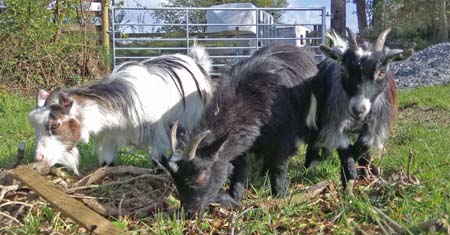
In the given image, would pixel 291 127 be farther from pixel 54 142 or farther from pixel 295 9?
pixel 295 9

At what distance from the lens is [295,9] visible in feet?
51.4

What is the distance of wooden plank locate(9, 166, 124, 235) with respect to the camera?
3.46 meters

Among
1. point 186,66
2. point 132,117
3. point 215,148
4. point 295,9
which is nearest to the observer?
point 215,148

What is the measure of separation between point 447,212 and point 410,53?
4.81ft

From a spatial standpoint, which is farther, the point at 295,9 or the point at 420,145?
the point at 295,9

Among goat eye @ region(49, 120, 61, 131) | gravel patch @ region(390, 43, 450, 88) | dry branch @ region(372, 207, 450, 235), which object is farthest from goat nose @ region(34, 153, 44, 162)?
gravel patch @ region(390, 43, 450, 88)

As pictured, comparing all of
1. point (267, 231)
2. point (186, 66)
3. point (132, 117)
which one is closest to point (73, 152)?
point (132, 117)

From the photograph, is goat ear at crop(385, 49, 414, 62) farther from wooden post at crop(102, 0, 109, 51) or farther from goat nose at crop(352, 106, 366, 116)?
wooden post at crop(102, 0, 109, 51)

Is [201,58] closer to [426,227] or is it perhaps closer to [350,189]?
[350,189]

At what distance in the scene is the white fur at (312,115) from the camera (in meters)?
5.08

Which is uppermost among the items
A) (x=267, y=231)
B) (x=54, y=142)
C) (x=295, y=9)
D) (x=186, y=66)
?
(x=295, y=9)

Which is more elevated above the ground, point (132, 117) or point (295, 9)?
point (295, 9)

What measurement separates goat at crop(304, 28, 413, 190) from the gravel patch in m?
9.20

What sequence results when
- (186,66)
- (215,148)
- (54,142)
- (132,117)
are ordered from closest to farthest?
(215,148), (54,142), (132,117), (186,66)
